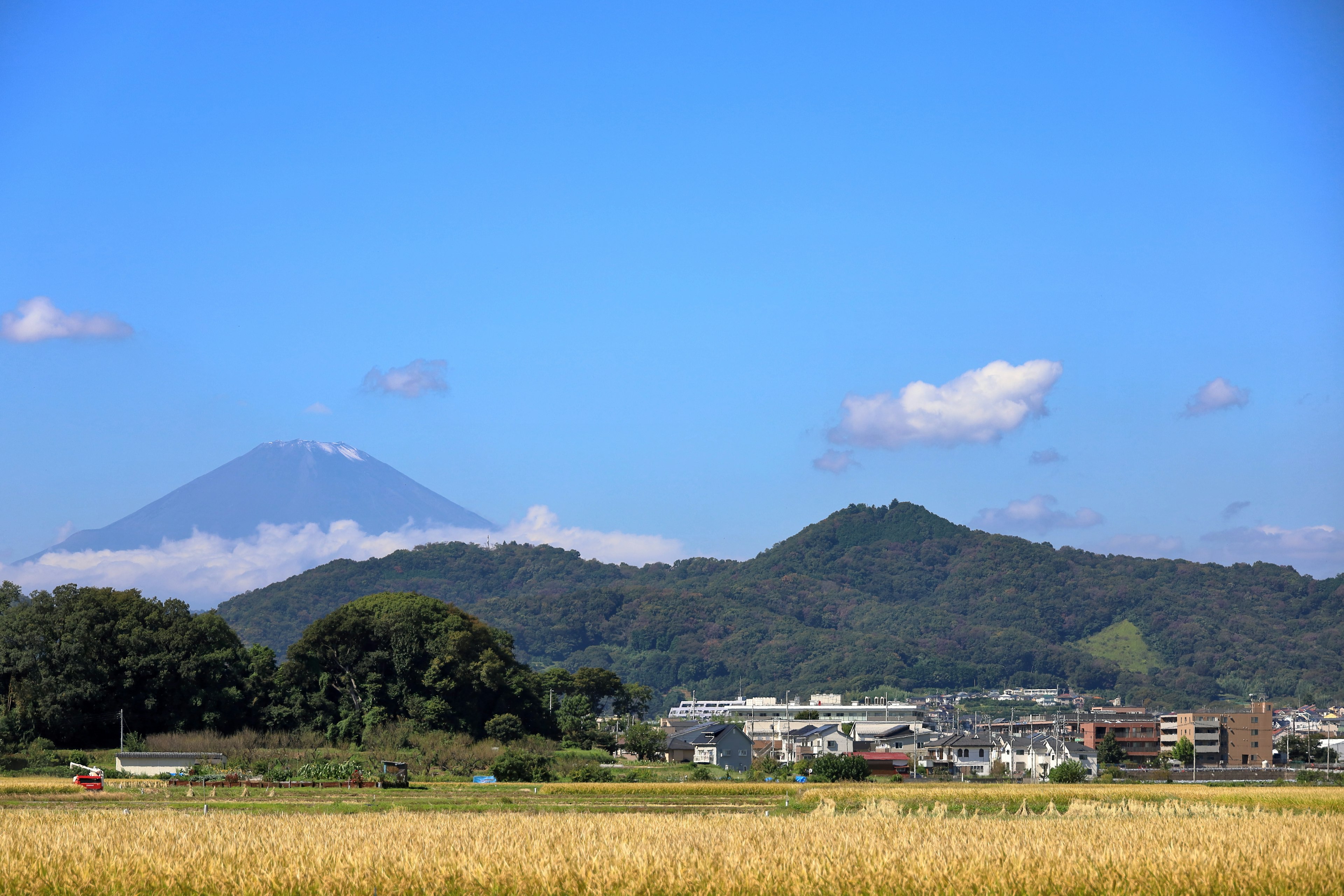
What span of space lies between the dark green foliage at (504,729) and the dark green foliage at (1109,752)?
47.3m

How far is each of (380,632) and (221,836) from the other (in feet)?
162

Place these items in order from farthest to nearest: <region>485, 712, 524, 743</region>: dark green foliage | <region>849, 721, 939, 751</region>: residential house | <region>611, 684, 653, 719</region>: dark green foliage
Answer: <region>611, 684, 653, 719</region>: dark green foliage → <region>849, 721, 939, 751</region>: residential house → <region>485, 712, 524, 743</region>: dark green foliage

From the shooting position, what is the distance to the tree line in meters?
57.4

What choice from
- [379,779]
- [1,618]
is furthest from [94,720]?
[379,779]

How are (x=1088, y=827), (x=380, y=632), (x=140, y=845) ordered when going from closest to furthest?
1. (x=140, y=845)
2. (x=1088, y=827)
3. (x=380, y=632)

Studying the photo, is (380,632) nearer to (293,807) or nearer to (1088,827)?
(293,807)

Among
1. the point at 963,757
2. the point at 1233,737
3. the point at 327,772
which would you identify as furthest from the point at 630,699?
the point at 327,772

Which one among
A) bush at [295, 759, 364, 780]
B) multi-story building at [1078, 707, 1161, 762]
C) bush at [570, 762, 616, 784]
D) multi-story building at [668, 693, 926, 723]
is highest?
bush at [295, 759, 364, 780]

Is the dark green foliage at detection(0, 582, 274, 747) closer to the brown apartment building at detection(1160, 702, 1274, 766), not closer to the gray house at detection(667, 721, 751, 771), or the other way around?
the gray house at detection(667, 721, 751, 771)

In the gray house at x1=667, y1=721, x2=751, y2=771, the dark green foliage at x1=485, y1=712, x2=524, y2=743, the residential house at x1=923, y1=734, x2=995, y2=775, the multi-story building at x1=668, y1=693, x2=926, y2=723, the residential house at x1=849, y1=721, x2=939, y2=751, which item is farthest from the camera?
the multi-story building at x1=668, y1=693, x2=926, y2=723

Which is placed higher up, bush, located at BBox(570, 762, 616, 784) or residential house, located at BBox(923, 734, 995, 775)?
bush, located at BBox(570, 762, 616, 784)

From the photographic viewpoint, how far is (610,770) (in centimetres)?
5700

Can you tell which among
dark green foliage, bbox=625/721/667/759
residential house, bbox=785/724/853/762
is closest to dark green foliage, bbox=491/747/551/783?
dark green foliage, bbox=625/721/667/759

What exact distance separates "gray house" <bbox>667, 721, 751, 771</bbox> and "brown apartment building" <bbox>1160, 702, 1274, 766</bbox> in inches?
1596
